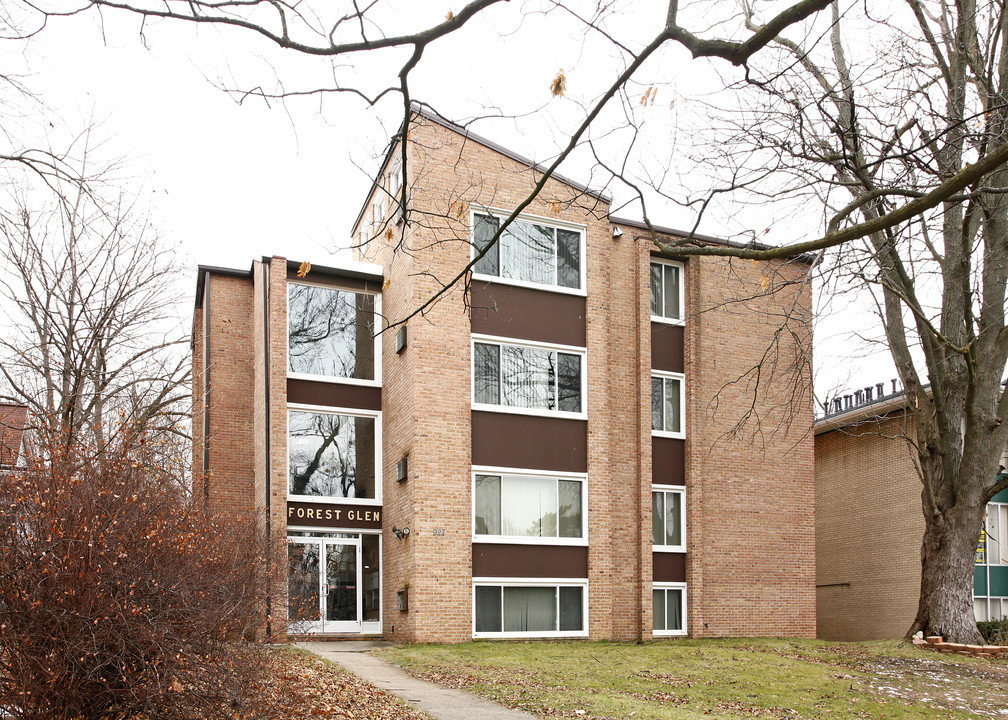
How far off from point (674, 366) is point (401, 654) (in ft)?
32.5

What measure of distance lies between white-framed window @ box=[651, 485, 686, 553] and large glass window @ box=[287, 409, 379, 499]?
6378mm

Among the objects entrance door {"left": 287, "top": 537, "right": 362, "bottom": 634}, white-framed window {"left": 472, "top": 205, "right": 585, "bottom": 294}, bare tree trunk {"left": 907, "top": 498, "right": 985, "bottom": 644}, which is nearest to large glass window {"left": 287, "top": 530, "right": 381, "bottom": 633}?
entrance door {"left": 287, "top": 537, "right": 362, "bottom": 634}

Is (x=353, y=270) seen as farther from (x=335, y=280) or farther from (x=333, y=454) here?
(x=333, y=454)

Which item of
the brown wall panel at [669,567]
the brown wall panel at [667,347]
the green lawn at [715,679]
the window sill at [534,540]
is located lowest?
the green lawn at [715,679]

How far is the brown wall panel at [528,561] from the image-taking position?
2022 centimetres

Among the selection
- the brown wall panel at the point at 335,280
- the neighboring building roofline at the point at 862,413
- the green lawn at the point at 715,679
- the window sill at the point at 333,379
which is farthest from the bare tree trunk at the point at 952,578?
the brown wall panel at the point at 335,280

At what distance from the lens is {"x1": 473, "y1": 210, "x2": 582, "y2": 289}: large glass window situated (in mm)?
21438

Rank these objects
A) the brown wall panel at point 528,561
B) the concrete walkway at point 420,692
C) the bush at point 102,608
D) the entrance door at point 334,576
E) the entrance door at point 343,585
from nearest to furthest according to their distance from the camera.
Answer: the bush at point 102,608
the concrete walkway at point 420,692
the brown wall panel at point 528,561
the entrance door at point 334,576
the entrance door at point 343,585

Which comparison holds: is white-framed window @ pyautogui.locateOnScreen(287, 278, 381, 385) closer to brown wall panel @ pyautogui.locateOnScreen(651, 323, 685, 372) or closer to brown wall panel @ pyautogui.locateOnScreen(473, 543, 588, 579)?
brown wall panel @ pyautogui.locateOnScreen(473, 543, 588, 579)

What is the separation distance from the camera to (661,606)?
22344mm

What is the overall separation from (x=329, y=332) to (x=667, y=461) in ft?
27.0

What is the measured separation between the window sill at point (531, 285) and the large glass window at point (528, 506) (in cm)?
404

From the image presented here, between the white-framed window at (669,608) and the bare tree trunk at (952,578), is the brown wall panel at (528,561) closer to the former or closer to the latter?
the white-framed window at (669,608)

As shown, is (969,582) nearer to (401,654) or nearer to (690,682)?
(690,682)
